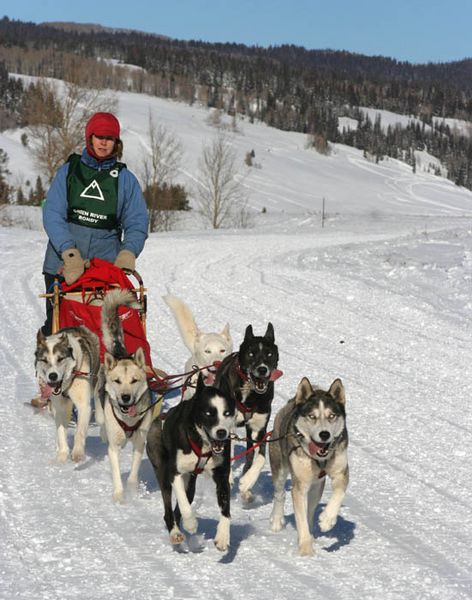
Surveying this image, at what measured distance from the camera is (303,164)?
114 meters

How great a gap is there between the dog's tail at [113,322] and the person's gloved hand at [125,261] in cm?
35

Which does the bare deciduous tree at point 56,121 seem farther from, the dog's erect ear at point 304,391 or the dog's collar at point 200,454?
the dog's collar at point 200,454

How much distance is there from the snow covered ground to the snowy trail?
0.05ft

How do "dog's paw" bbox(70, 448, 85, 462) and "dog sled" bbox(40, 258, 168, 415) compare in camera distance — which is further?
"dog sled" bbox(40, 258, 168, 415)

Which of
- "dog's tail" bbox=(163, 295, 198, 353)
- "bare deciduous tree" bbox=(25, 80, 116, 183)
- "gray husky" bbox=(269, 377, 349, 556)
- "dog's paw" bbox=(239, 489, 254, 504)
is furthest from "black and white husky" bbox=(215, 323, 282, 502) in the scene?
"bare deciduous tree" bbox=(25, 80, 116, 183)

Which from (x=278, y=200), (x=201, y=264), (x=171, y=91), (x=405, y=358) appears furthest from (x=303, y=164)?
(x=405, y=358)

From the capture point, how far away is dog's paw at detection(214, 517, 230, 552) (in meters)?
3.85

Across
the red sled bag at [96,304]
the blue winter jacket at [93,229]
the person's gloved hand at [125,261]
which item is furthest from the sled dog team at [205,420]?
the blue winter jacket at [93,229]

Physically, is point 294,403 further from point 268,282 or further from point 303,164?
point 303,164

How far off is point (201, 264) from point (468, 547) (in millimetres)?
13694

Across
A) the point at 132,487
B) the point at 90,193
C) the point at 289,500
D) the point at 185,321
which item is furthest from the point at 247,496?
the point at 90,193

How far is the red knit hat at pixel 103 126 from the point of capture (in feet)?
19.1

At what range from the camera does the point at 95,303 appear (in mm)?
6203

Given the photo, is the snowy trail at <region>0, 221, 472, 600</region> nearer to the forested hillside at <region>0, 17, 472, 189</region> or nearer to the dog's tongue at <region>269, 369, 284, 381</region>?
the dog's tongue at <region>269, 369, 284, 381</region>
